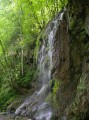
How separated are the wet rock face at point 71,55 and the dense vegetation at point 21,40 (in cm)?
550

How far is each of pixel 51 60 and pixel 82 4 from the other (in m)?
4.12

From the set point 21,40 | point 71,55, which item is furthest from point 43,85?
point 21,40

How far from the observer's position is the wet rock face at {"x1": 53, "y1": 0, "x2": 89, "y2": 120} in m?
12.0

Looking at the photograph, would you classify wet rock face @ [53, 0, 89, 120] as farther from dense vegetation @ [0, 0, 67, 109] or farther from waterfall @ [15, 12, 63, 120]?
dense vegetation @ [0, 0, 67, 109]

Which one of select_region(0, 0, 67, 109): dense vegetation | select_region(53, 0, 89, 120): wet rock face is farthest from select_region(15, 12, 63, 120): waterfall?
select_region(0, 0, 67, 109): dense vegetation

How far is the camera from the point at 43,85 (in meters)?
16.2

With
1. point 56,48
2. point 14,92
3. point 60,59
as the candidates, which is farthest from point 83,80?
point 14,92

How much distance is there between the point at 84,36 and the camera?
12453 mm

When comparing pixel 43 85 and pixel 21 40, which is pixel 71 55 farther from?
pixel 21 40

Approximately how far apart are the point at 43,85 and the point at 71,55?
3.72 m

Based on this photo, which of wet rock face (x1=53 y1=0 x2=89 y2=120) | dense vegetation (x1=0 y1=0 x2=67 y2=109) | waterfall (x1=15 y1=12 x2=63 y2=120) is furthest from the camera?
dense vegetation (x1=0 y1=0 x2=67 y2=109)

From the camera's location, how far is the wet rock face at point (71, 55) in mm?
12047

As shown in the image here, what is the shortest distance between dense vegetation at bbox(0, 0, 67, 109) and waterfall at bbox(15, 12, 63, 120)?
2124 mm

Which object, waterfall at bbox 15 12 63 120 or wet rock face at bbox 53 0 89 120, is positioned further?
waterfall at bbox 15 12 63 120
